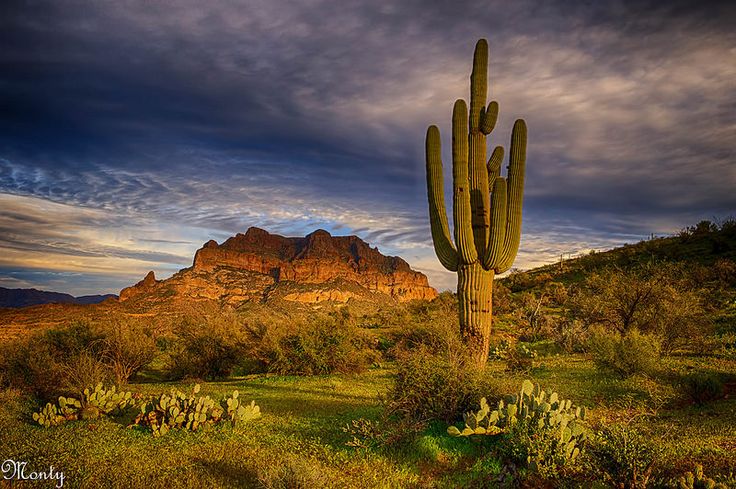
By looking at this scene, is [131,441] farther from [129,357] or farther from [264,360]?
[264,360]

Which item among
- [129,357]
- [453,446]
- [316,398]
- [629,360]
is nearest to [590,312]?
[629,360]

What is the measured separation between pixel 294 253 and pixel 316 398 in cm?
10688

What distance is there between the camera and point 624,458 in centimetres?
538

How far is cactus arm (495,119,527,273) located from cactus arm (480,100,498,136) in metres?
0.78

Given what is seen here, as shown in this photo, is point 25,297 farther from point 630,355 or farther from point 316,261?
point 630,355

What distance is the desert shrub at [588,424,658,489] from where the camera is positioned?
5.21 m

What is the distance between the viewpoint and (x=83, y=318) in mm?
16031

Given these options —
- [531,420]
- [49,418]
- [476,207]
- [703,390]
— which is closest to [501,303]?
[476,207]

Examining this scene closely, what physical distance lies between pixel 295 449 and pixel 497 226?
8562mm

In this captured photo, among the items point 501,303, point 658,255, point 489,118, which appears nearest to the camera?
point 489,118

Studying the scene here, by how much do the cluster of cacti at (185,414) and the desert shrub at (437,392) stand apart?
3123 millimetres

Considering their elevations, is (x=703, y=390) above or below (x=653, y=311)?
below

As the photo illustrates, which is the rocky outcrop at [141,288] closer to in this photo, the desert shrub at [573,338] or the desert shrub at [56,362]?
the desert shrub at [56,362]

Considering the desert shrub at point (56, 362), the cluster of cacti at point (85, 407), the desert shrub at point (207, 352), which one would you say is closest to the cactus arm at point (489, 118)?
the cluster of cacti at point (85, 407)
